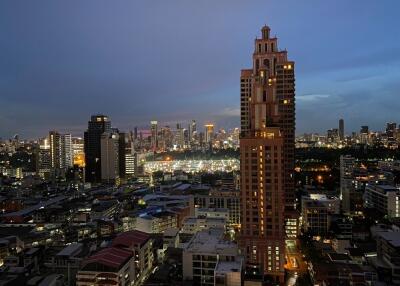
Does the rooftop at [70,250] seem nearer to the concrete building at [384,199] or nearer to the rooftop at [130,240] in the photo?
the rooftop at [130,240]

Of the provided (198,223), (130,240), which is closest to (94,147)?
(198,223)

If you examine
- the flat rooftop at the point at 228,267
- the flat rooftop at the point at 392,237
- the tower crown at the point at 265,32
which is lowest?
the flat rooftop at the point at 228,267

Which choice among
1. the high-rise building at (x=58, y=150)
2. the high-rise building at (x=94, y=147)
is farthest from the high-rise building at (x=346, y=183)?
the high-rise building at (x=58, y=150)

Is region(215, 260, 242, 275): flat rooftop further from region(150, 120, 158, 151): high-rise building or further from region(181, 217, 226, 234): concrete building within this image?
region(150, 120, 158, 151): high-rise building

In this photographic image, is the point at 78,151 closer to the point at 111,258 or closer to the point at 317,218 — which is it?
the point at 317,218

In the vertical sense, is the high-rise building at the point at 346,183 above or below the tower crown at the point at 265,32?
below

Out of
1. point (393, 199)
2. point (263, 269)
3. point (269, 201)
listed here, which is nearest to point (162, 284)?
point (263, 269)

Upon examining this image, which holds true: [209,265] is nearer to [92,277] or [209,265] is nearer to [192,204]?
[92,277]

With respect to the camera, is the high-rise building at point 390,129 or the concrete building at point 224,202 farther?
the high-rise building at point 390,129

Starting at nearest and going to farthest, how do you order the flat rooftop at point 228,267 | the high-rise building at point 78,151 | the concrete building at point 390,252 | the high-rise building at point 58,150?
the flat rooftop at point 228,267
the concrete building at point 390,252
the high-rise building at point 58,150
the high-rise building at point 78,151
